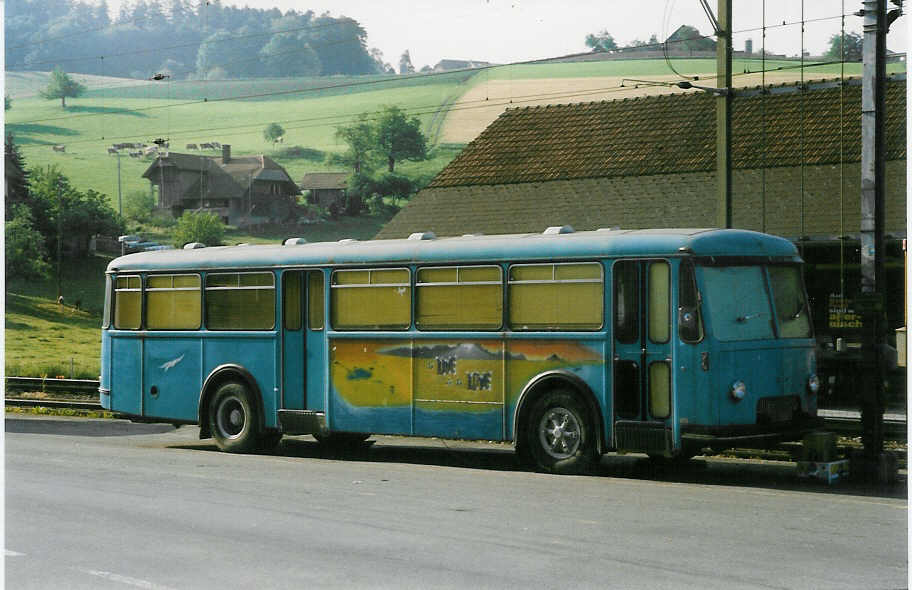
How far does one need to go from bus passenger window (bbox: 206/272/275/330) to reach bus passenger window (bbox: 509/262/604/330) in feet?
13.7

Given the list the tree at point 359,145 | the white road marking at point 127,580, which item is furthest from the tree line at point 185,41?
the white road marking at point 127,580

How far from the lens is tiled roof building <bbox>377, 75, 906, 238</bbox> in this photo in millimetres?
31359

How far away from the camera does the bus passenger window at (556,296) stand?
15.6 metres

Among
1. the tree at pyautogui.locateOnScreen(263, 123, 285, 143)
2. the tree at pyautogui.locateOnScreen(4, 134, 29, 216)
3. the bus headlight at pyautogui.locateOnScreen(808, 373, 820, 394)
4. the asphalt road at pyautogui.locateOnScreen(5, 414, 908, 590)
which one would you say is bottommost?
the asphalt road at pyautogui.locateOnScreen(5, 414, 908, 590)

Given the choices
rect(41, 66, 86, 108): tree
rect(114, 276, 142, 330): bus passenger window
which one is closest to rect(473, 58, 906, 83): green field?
rect(41, 66, 86, 108): tree

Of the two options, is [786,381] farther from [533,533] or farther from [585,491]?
[533,533]

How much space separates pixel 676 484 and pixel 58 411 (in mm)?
18422

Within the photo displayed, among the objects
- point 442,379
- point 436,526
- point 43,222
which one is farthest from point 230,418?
point 43,222

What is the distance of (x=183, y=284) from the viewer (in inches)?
789

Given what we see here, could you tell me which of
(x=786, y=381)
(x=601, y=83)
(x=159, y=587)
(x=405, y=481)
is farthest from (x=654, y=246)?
(x=601, y=83)

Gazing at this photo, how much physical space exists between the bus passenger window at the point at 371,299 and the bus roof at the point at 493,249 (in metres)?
0.18

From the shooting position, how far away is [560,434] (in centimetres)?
1573

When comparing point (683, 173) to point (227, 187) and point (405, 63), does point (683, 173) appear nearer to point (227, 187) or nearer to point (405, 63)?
point (227, 187)

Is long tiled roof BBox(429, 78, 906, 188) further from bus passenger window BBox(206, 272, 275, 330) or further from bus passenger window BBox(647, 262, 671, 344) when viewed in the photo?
bus passenger window BBox(647, 262, 671, 344)
